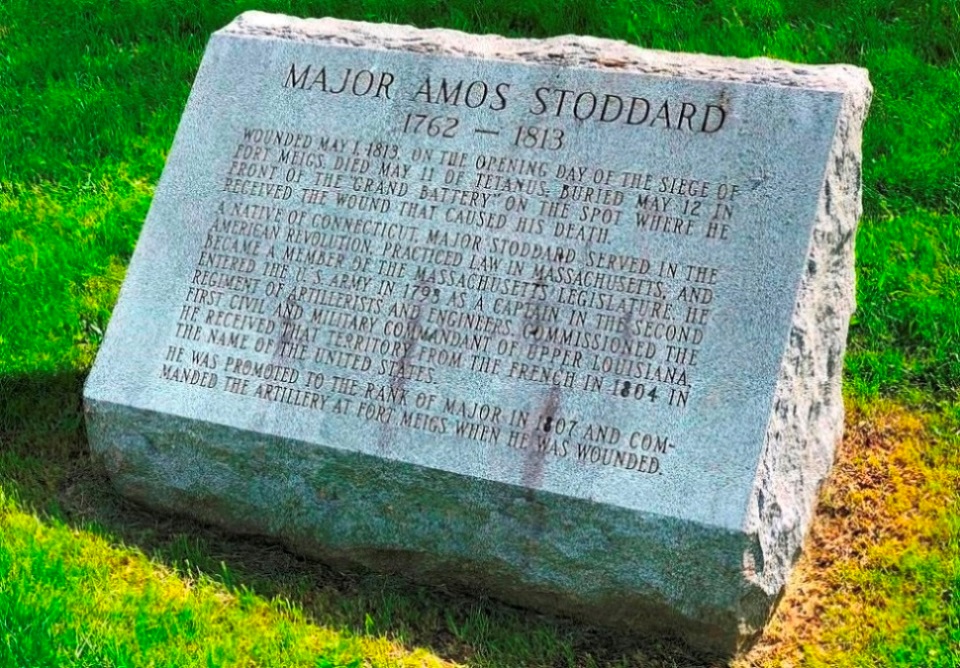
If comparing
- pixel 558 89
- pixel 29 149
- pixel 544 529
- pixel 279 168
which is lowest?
pixel 29 149

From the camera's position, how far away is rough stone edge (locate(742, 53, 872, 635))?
3674mm

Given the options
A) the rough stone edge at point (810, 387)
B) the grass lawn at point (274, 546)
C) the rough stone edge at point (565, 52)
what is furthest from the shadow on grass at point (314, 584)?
the rough stone edge at point (565, 52)

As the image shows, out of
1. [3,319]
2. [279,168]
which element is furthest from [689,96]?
[3,319]

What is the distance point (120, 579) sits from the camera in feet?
13.2

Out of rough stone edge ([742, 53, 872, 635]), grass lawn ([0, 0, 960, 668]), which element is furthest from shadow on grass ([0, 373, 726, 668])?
rough stone edge ([742, 53, 872, 635])

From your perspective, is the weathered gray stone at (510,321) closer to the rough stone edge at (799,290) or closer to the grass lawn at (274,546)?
the rough stone edge at (799,290)

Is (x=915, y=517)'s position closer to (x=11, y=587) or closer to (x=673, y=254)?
(x=673, y=254)

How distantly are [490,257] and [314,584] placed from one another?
3.67 ft

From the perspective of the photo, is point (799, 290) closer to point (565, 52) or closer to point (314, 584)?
point (565, 52)

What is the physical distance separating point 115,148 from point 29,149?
0.39 meters

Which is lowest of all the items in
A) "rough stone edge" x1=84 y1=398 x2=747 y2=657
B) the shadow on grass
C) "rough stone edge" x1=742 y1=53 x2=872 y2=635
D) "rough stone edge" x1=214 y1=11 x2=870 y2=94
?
the shadow on grass

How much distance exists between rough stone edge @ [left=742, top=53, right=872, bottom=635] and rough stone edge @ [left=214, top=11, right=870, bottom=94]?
155 mm

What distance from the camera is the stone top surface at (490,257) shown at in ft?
12.3

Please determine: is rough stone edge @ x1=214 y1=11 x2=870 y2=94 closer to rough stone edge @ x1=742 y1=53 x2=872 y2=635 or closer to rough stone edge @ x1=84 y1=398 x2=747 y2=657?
rough stone edge @ x1=742 y1=53 x2=872 y2=635
